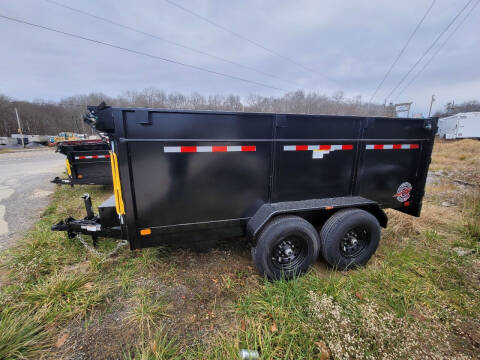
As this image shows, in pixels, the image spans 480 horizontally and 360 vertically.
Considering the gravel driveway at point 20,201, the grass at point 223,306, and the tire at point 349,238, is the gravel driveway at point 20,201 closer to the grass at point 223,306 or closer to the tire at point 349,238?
the grass at point 223,306

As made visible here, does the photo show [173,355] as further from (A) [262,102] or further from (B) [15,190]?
(A) [262,102]

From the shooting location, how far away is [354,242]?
304cm

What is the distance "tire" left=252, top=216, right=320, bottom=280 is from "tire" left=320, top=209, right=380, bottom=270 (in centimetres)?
20

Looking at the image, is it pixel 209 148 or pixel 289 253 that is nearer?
pixel 209 148

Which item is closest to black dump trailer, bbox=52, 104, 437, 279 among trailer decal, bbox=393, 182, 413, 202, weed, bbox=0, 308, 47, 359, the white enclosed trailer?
trailer decal, bbox=393, 182, 413, 202

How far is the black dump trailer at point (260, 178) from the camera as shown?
2.29 m

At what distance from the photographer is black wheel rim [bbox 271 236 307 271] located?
107 inches

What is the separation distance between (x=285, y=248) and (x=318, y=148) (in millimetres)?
1361

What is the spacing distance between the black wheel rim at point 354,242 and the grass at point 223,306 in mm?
247

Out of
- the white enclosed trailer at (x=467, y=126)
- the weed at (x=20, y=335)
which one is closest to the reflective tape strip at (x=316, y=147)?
the weed at (x=20, y=335)

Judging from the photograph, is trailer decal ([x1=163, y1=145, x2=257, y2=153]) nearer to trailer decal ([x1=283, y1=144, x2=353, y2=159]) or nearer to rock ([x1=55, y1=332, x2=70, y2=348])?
trailer decal ([x1=283, y1=144, x2=353, y2=159])

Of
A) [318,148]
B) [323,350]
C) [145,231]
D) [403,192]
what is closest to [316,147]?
[318,148]

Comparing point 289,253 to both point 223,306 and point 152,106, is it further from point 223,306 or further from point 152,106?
point 152,106

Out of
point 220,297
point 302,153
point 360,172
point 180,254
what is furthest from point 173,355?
point 360,172
